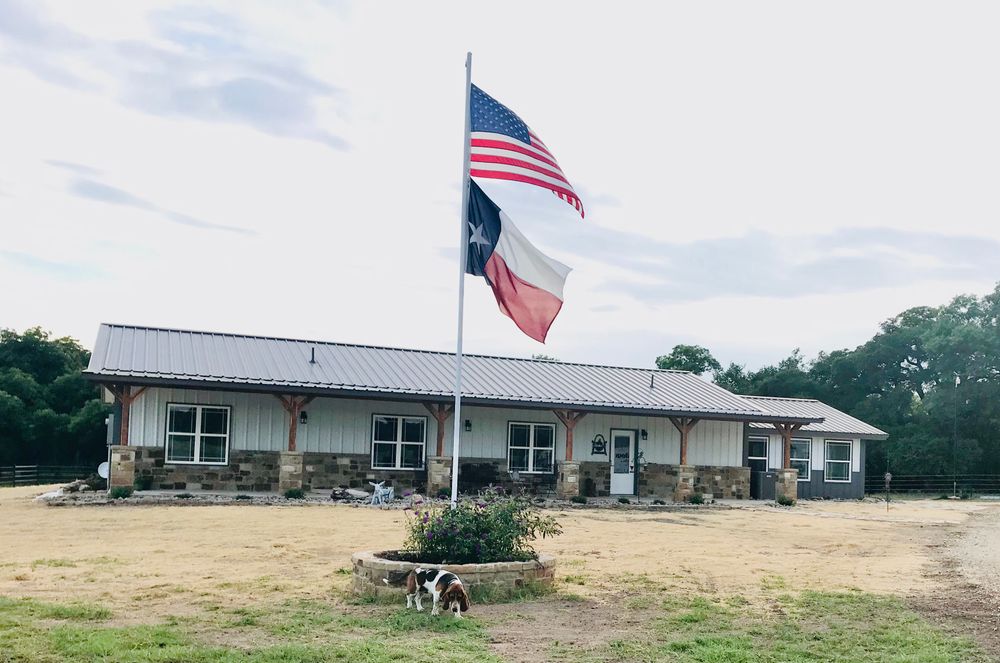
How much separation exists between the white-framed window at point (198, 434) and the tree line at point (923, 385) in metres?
29.2

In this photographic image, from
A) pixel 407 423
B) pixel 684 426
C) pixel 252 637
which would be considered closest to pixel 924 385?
pixel 684 426

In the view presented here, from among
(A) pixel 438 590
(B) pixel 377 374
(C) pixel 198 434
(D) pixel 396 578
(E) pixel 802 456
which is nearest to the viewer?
(A) pixel 438 590

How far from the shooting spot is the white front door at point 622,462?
2775 centimetres

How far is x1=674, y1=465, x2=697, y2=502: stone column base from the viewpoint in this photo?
27.0 m

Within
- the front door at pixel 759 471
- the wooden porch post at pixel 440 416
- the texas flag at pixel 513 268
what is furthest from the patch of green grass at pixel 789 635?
the front door at pixel 759 471

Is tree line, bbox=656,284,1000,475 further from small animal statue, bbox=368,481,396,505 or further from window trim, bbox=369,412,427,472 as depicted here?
small animal statue, bbox=368,481,396,505

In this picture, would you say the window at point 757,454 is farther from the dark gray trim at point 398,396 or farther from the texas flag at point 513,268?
the texas flag at point 513,268

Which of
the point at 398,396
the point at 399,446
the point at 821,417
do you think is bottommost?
the point at 399,446

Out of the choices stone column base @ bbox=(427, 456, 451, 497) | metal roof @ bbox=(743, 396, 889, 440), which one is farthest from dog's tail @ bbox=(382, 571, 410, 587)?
metal roof @ bbox=(743, 396, 889, 440)

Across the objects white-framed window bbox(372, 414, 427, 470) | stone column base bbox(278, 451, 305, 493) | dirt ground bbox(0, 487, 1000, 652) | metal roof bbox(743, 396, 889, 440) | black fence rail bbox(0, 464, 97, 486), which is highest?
metal roof bbox(743, 396, 889, 440)

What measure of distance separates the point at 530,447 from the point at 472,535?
1613 cm

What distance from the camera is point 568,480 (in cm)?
2538

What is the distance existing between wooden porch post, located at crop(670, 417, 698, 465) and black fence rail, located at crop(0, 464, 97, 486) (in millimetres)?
20424

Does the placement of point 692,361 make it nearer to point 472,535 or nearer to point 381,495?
point 381,495
